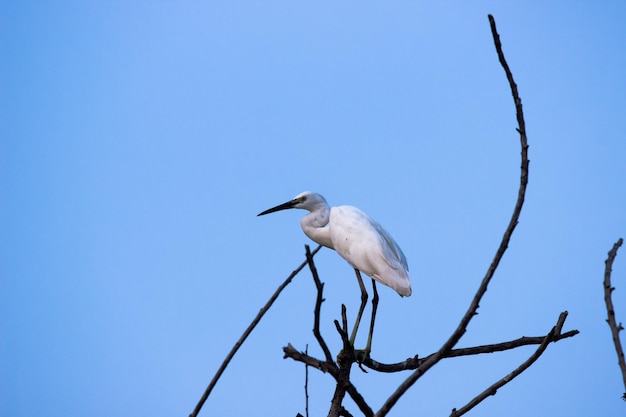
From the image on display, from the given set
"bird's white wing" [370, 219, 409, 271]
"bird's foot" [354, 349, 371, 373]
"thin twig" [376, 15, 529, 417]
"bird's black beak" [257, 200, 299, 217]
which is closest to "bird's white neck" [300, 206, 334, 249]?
"bird's black beak" [257, 200, 299, 217]

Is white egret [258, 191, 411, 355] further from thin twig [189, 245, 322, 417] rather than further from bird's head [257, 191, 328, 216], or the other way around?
thin twig [189, 245, 322, 417]

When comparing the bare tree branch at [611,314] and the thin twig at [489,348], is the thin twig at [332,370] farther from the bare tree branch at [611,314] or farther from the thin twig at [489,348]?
the bare tree branch at [611,314]

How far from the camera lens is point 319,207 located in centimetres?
700

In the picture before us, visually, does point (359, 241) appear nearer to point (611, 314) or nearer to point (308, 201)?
point (308, 201)

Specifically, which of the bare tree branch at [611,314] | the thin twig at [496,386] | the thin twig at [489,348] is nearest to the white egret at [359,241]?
the thin twig at [489,348]

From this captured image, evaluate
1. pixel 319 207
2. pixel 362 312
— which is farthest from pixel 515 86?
pixel 319 207

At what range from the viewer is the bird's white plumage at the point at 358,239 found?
575 centimetres

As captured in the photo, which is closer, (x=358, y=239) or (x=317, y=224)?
(x=358, y=239)

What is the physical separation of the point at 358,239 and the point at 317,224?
37.4 inches

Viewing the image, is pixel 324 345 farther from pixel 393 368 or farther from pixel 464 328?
pixel 393 368

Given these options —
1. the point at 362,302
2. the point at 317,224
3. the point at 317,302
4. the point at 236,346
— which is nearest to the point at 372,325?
the point at 362,302

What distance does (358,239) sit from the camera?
6.05 meters

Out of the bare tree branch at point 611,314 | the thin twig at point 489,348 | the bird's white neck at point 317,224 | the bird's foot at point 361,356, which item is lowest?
the bare tree branch at point 611,314

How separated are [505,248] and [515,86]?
16.1 inches
